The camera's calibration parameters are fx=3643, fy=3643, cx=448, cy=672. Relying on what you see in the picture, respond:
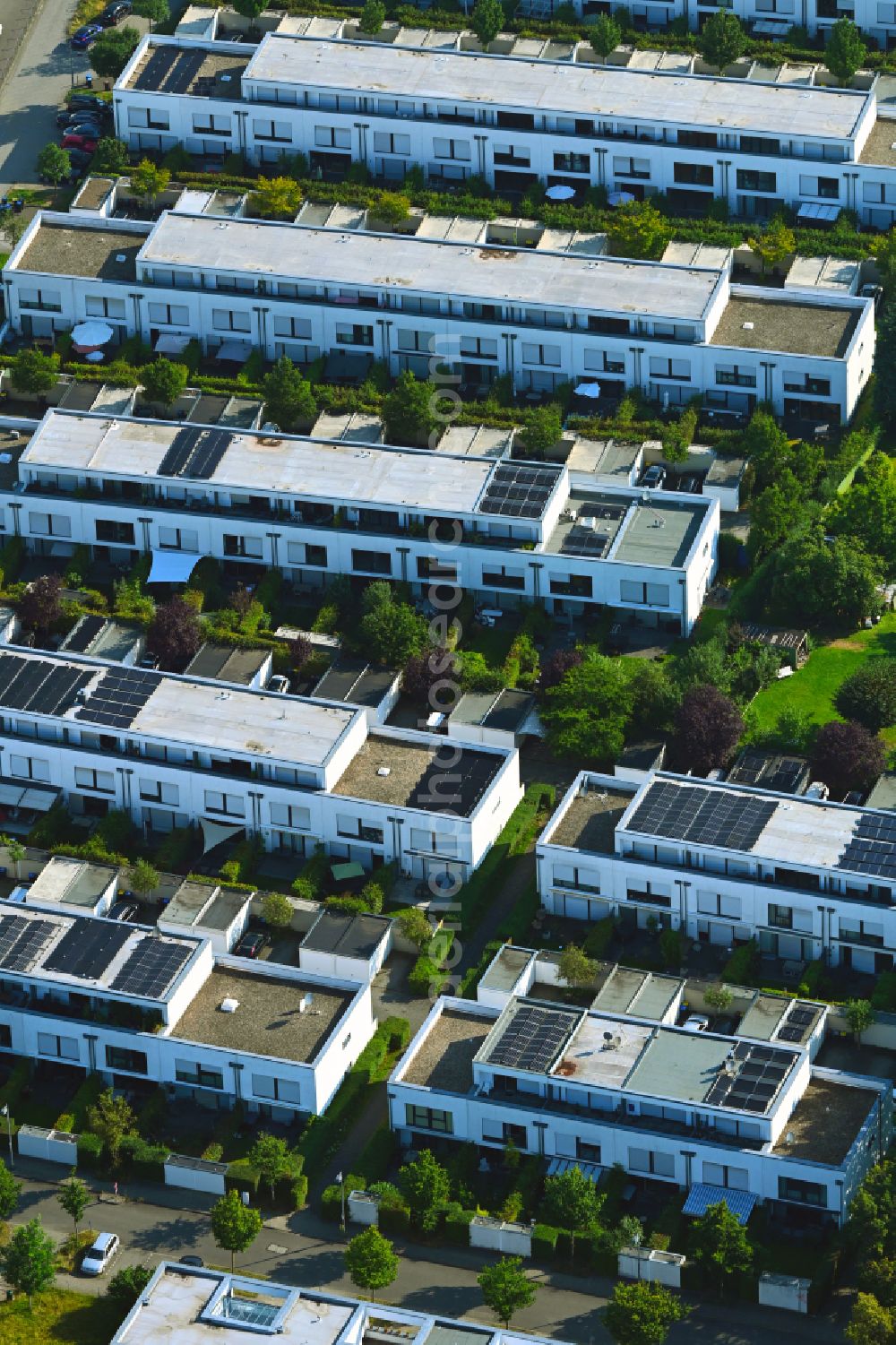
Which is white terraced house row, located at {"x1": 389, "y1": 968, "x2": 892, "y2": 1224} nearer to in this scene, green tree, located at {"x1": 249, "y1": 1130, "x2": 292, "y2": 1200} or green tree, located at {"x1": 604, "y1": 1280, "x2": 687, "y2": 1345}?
green tree, located at {"x1": 249, "y1": 1130, "x2": 292, "y2": 1200}

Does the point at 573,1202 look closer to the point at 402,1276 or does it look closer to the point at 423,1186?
the point at 423,1186

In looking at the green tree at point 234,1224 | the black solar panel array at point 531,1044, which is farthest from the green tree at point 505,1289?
the black solar panel array at point 531,1044

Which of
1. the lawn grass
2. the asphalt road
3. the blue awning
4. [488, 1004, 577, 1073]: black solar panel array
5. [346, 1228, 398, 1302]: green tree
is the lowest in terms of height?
the asphalt road

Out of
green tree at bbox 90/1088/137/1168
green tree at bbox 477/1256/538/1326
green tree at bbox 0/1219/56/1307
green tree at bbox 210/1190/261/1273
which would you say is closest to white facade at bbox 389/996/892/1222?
green tree at bbox 477/1256/538/1326

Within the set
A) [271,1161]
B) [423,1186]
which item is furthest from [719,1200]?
[271,1161]

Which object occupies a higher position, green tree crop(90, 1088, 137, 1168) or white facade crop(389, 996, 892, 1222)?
white facade crop(389, 996, 892, 1222)

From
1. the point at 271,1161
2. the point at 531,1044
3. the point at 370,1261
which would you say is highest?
the point at 531,1044
